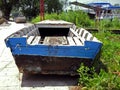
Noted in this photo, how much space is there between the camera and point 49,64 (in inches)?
233

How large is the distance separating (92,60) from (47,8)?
34970 millimetres

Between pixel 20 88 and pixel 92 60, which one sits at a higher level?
pixel 92 60

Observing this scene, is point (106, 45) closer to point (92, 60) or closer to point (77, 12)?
point (92, 60)

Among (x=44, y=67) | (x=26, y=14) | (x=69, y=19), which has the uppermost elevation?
(x=44, y=67)

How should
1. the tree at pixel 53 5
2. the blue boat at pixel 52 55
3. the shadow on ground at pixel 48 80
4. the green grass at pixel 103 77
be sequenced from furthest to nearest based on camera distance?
the tree at pixel 53 5, the shadow on ground at pixel 48 80, the blue boat at pixel 52 55, the green grass at pixel 103 77

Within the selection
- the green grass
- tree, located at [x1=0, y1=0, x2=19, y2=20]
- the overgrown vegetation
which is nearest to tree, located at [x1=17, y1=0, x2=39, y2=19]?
tree, located at [x1=0, y1=0, x2=19, y2=20]

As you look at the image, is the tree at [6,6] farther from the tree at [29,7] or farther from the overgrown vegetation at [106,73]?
the overgrown vegetation at [106,73]

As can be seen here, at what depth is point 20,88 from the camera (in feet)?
18.7

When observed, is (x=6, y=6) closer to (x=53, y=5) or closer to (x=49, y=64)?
(x=53, y=5)

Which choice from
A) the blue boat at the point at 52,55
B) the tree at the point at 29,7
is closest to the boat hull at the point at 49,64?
the blue boat at the point at 52,55

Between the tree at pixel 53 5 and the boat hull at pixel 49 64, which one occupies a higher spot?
the boat hull at pixel 49 64

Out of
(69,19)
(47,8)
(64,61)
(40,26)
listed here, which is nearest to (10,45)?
(64,61)

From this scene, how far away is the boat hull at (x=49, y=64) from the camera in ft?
A: 19.2

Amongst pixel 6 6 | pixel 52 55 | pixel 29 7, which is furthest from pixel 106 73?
pixel 6 6
